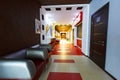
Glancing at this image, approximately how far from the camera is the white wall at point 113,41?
102 inches

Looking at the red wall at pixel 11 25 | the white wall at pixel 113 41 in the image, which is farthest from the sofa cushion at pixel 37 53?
the white wall at pixel 113 41

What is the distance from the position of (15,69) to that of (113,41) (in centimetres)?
273

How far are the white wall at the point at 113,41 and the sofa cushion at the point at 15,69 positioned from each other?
2.33 meters

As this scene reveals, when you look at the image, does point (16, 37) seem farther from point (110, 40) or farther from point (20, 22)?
point (110, 40)

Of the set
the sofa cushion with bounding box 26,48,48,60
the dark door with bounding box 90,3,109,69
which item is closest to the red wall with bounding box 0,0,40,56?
the sofa cushion with bounding box 26,48,48,60

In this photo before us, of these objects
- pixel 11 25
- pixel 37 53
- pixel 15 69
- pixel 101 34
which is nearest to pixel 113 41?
pixel 101 34

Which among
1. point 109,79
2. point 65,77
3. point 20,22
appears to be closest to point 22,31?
point 20,22

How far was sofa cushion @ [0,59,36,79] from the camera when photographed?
1711mm

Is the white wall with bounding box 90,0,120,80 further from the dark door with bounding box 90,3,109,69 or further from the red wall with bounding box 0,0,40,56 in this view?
the red wall with bounding box 0,0,40,56

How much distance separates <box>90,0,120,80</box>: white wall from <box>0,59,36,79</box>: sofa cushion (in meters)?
2.33

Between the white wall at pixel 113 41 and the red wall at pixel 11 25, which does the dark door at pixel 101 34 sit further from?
the red wall at pixel 11 25

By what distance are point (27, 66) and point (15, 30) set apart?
1.51 m

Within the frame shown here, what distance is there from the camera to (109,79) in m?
Result: 2.81

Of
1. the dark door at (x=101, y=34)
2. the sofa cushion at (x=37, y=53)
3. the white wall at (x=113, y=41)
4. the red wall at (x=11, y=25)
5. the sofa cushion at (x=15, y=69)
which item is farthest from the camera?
the dark door at (x=101, y=34)
